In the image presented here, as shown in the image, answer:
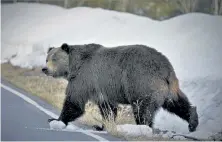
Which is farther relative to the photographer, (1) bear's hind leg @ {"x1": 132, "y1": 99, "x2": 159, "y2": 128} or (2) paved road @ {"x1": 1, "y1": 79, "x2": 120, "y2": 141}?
(2) paved road @ {"x1": 1, "y1": 79, "x2": 120, "y2": 141}

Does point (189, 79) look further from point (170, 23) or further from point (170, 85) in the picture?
point (170, 23)

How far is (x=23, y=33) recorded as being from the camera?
4.73 metres

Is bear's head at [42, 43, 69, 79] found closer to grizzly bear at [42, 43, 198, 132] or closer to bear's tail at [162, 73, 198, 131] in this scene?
grizzly bear at [42, 43, 198, 132]

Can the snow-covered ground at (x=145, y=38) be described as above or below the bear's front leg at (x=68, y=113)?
above

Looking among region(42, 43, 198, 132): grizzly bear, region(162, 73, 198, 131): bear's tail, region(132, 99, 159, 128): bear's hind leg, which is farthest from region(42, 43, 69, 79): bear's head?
region(162, 73, 198, 131): bear's tail

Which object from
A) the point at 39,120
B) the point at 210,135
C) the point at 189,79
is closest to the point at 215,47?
the point at 189,79

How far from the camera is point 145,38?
4324 millimetres

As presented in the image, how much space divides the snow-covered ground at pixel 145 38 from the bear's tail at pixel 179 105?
0.13 feet

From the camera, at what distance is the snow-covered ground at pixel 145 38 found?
13.6ft

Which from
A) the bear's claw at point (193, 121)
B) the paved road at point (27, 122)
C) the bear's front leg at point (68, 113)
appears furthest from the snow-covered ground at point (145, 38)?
the bear's front leg at point (68, 113)

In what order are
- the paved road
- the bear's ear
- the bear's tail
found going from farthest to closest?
the bear's ear → the paved road → the bear's tail

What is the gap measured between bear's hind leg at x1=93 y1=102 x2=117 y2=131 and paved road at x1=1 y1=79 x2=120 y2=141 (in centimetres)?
8

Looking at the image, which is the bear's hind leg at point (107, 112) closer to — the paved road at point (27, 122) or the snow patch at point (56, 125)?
the paved road at point (27, 122)

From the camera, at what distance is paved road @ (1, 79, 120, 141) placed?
4.26m
